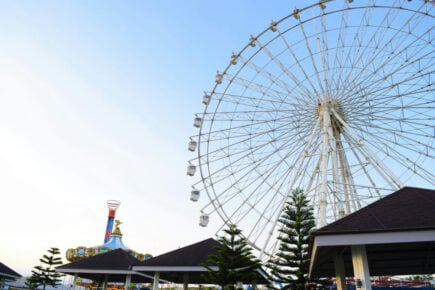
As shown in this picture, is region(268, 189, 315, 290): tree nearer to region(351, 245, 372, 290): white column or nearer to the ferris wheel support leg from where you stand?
the ferris wheel support leg

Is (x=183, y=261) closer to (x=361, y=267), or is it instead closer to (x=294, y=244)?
(x=294, y=244)

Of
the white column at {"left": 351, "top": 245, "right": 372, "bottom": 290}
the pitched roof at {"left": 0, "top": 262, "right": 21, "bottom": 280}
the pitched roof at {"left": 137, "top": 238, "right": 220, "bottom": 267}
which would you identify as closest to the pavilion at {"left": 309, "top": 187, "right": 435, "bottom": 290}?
the white column at {"left": 351, "top": 245, "right": 372, "bottom": 290}

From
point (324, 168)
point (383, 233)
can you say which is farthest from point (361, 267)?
point (324, 168)

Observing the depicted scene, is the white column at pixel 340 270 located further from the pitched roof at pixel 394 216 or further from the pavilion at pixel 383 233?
the pitched roof at pixel 394 216

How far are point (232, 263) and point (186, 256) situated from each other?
102 inches

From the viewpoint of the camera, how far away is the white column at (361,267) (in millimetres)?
7879

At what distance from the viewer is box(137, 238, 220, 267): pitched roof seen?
54.2 ft

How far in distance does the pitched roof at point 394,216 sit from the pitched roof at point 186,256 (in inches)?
351

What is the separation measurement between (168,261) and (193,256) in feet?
3.63

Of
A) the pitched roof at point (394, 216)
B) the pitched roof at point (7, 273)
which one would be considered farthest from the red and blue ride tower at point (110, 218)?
the pitched roof at point (394, 216)

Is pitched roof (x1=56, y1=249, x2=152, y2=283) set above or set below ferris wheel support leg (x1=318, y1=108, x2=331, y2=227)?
below

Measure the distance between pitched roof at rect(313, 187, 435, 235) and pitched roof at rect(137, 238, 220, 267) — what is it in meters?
8.92

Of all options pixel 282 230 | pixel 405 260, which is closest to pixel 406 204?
pixel 405 260

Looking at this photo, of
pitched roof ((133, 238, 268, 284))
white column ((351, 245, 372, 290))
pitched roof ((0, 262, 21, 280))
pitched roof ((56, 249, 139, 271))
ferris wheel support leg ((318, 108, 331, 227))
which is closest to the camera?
white column ((351, 245, 372, 290))
